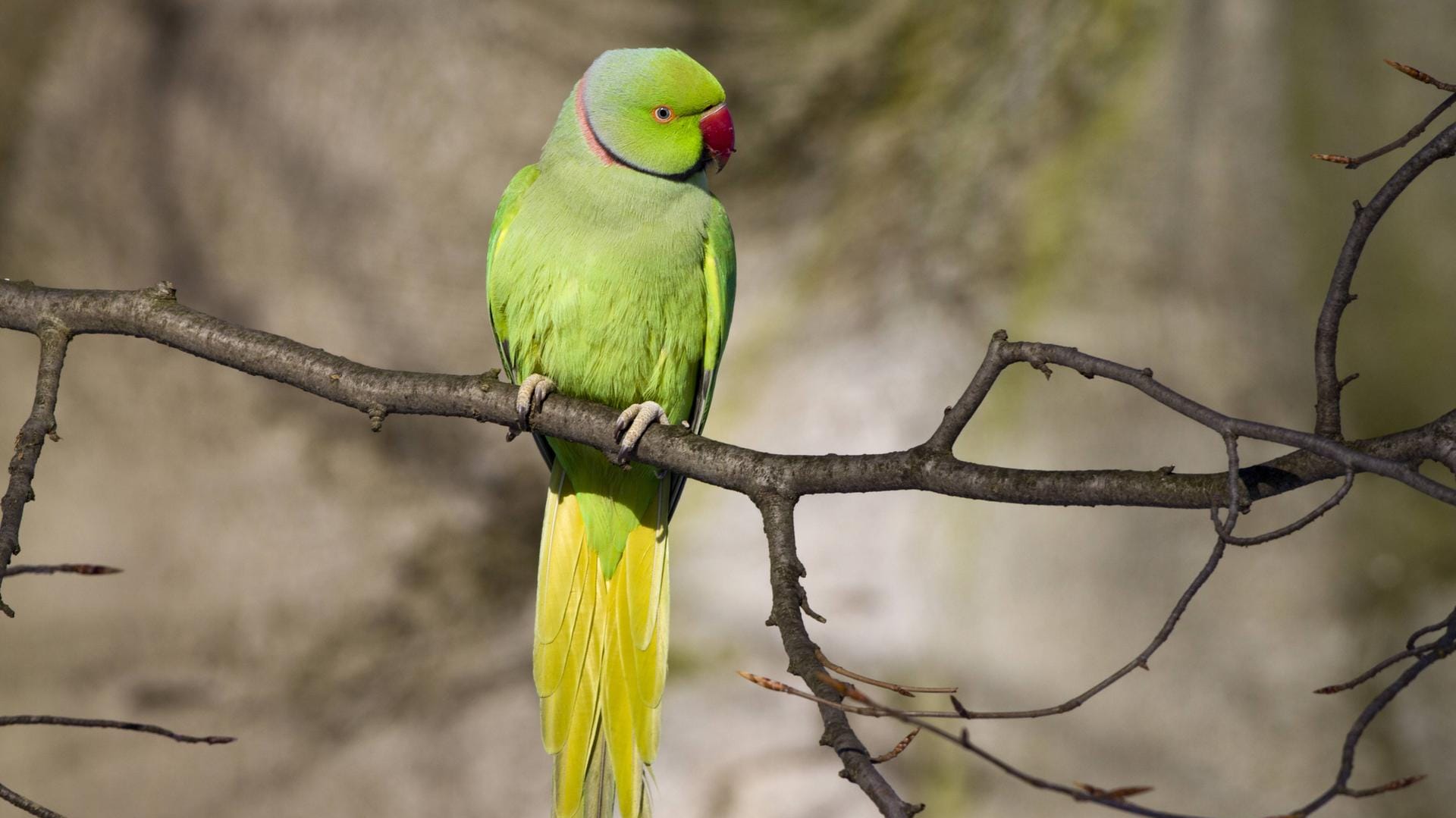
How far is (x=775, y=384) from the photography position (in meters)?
3.49

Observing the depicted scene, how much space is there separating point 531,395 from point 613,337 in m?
0.21

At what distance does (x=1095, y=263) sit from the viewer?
322 centimetres

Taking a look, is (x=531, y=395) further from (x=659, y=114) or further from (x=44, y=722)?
(x=44, y=722)

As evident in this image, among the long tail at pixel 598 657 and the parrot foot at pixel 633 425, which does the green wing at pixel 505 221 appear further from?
the parrot foot at pixel 633 425

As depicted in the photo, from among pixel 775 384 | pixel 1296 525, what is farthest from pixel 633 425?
pixel 775 384

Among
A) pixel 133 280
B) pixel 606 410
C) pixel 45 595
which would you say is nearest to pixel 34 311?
pixel 606 410

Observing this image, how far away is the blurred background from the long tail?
119cm

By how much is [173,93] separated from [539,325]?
1784mm

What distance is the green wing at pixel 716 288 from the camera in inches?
86.1

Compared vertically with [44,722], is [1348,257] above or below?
above

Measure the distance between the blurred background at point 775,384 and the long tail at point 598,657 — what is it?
1185 mm

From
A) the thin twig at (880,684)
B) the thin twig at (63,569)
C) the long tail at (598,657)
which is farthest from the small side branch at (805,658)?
the thin twig at (63,569)

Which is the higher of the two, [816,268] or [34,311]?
[816,268]

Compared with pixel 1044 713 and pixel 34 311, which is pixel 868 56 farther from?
pixel 1044 713
